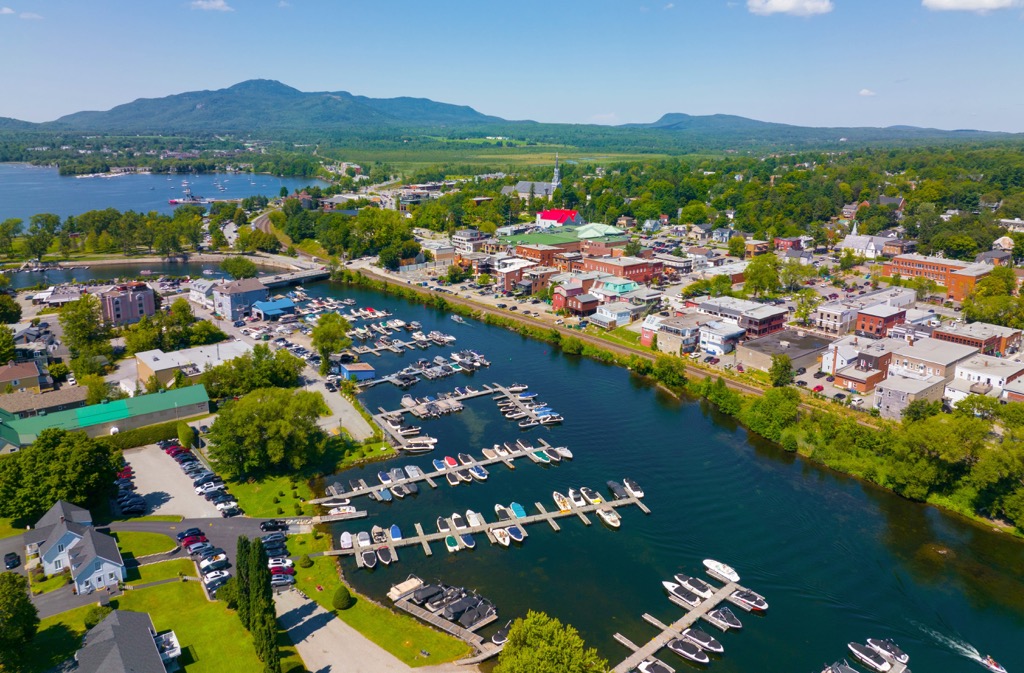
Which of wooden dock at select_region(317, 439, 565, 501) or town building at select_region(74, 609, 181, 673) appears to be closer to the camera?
town building at select_region(74, 609, 181, 673)

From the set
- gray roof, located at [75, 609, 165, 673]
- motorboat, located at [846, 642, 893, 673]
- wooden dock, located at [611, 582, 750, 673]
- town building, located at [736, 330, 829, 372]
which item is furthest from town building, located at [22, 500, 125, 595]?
town building, located at [736, 330, 829, 372]

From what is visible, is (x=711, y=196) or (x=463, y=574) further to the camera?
(x=711, y=196)

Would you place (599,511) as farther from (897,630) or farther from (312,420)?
(312,420)

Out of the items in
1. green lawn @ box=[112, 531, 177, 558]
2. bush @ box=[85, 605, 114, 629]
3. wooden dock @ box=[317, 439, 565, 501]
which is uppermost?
bush @ box=[85, 605, 114, 629]

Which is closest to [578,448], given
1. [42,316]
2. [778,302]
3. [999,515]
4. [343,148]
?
[999,515]

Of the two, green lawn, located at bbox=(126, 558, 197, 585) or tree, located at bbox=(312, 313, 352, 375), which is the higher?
tree, located at bbox=(312, 313, 352, 375)

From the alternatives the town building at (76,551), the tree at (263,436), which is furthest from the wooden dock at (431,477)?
the town building at (76,551)

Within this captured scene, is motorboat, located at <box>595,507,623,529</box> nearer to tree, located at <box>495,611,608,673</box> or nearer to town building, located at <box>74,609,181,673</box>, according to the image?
tree, located at <box>495,611,608,673</box>

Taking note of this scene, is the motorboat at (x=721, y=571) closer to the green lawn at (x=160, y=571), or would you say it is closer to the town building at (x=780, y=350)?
the green lawn at (x=160, y=571)
